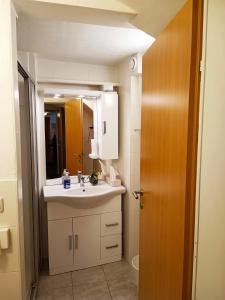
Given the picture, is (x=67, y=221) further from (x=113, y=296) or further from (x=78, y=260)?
(x=113, y=296)

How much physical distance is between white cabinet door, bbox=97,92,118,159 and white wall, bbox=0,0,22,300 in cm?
136

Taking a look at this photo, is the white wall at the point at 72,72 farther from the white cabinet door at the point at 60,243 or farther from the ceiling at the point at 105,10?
the white cabinet door at the point at 60,243

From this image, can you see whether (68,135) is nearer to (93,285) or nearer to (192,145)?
(93,285)

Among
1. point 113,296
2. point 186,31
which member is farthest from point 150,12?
point 113,296

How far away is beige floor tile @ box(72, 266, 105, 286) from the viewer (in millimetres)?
2123

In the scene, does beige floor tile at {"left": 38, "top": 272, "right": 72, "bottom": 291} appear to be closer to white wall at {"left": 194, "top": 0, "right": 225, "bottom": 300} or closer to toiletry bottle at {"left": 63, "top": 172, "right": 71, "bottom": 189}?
toiletry bottle at {"left": 63, "top": 172, "right": 71, "bottom": 189}

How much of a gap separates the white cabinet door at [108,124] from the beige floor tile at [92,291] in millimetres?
1249

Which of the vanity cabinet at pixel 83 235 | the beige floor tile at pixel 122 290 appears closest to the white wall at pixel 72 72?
the vanity cabinet at pixel 83 235

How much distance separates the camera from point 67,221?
221 centimetres

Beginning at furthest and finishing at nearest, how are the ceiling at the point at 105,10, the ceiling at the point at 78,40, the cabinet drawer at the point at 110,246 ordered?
the cabinet drawer at the point at 110,246
the ceiling at the point at 78,40
the ceiling at the point at 105,10

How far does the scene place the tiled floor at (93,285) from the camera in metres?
1.93

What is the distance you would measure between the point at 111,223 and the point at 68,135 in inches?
42.7

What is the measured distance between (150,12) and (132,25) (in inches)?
5.5

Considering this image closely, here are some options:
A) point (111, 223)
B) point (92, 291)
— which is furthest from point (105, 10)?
point (92, 291)
